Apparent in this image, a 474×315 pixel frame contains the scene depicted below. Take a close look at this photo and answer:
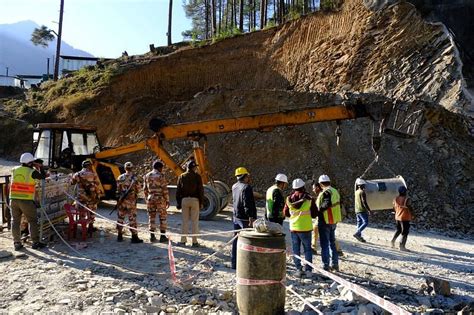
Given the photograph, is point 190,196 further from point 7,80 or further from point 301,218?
point 7,80

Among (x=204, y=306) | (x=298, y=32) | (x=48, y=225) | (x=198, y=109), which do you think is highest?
(x=298, y=32)

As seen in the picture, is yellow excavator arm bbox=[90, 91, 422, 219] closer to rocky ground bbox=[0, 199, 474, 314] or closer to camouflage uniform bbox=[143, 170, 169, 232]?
rocky ground bbox=[0, 199, 474, 314]

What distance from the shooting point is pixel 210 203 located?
1294 centimetres

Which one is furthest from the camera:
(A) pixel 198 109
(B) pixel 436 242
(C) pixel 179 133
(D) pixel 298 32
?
(D) pixel 298 32

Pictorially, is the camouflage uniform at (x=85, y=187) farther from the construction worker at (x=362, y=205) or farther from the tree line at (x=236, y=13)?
the tree line at (x=236, y=13)

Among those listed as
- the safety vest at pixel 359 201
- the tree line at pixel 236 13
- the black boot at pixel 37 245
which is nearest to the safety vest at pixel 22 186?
the black boot at pixel 37 245

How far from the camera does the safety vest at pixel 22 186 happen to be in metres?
8.83

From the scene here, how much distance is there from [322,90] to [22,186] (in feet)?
54.3

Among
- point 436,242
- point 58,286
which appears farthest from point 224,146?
point 58,286

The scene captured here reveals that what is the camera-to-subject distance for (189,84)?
27031 mm

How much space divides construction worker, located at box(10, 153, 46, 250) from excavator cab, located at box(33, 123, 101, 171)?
190 inches

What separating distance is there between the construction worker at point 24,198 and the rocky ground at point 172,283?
1.06 ft

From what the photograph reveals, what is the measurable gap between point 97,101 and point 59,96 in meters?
3.77

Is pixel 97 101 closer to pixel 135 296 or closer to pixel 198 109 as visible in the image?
pixel 198 109
